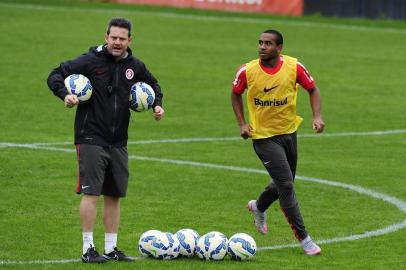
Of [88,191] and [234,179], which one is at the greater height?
[88,191]

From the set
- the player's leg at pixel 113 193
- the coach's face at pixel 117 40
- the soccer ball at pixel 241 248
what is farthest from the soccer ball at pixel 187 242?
the coach's face at pixel 117 40

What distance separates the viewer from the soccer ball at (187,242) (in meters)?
12.2

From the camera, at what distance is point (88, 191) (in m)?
11.8

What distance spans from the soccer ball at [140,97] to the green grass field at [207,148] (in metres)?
1.48

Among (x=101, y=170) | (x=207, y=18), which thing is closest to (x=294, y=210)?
(x=101, y=170)

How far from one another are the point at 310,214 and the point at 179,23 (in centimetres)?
2437

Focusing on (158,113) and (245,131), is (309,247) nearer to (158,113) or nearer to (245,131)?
(245,131)

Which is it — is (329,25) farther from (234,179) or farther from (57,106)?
(234,179)

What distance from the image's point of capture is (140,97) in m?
12.1

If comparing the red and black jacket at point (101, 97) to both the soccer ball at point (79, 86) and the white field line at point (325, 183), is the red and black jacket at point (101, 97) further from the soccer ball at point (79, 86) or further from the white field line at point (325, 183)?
the white field line at point (325, 183)

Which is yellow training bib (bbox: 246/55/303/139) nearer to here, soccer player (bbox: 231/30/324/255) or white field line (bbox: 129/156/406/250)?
soccer player (bbox: 231/30/324/255)

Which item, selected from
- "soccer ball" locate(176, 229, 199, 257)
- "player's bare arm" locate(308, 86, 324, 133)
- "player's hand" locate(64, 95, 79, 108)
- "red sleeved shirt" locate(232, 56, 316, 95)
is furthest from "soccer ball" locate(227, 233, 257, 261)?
"player's hand" locate(64, 95, 79, 108)

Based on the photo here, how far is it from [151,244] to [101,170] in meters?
0.88

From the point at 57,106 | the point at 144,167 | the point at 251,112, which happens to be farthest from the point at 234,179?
the point at 57,106
